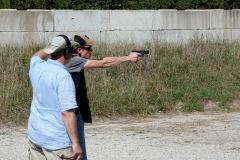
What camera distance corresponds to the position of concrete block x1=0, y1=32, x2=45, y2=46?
36.4 feet

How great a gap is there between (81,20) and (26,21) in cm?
173

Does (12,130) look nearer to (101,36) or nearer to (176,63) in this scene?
(176,63)

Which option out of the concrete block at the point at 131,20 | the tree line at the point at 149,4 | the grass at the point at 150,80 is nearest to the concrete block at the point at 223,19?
the grass at the point at 150,80

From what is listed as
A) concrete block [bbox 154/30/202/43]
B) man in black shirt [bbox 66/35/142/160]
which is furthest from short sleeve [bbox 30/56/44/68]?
concrete block [bbox 154/30/202/43]

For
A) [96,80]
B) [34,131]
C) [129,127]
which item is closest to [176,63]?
[96,80]

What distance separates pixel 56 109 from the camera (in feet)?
9.29

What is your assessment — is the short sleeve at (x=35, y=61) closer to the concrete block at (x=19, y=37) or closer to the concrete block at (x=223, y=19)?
the concrete block at (x=19, y=37)

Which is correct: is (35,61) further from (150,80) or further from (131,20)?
(131,20)

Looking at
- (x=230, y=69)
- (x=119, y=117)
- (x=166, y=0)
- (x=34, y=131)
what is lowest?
(x=119, y=117)

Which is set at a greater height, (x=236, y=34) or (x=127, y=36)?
(x=127, y=36)

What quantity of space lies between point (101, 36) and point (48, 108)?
9355 mm

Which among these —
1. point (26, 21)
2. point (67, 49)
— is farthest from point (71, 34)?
point (67, 49)

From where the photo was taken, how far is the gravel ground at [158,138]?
536cm

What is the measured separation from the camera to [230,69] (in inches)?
408
